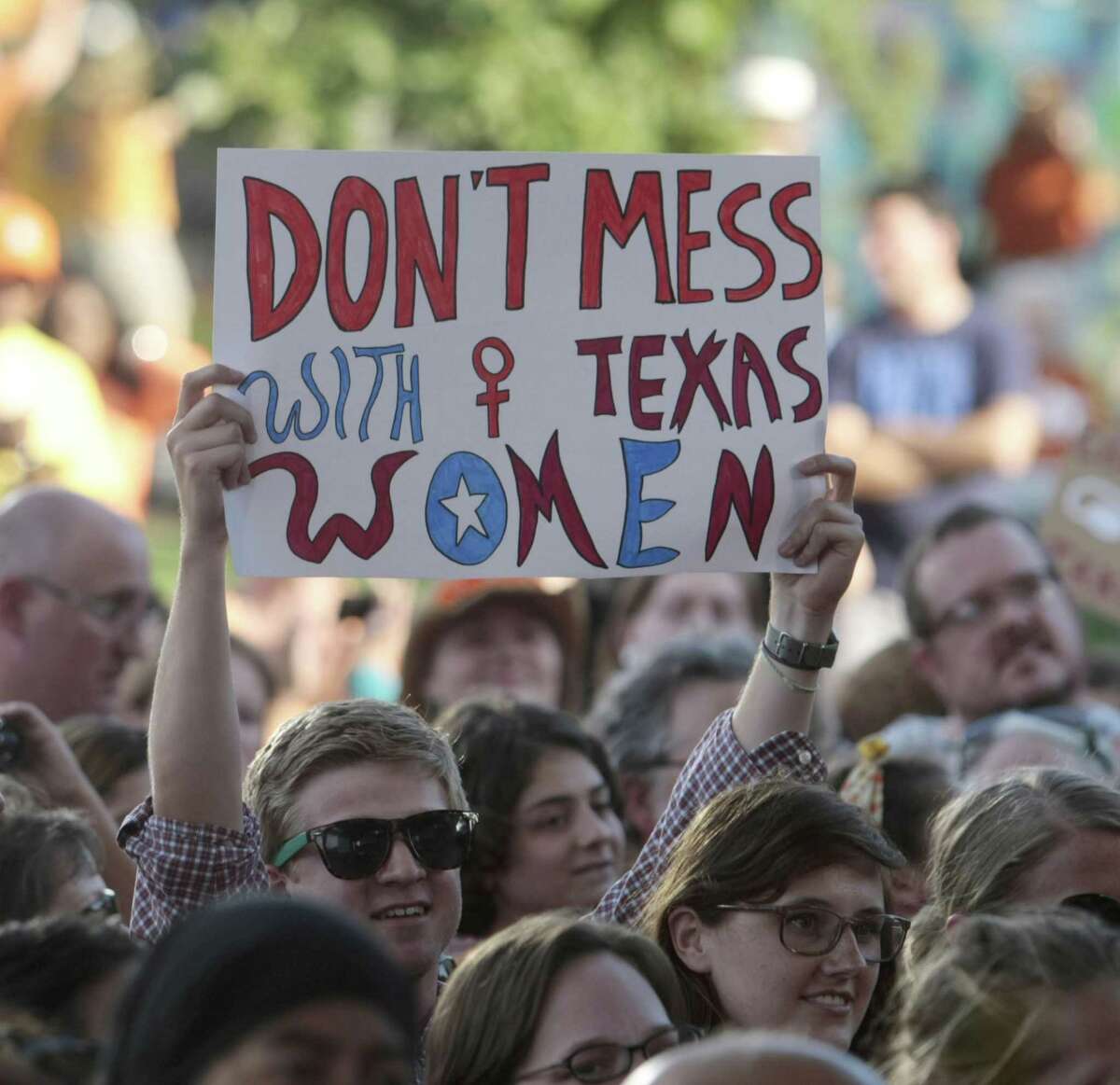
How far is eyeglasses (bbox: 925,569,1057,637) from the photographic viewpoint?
4.94m

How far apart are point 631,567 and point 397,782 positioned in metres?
0.53

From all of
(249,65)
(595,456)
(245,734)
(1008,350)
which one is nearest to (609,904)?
(595,456)

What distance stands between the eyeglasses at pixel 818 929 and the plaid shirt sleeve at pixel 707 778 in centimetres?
33

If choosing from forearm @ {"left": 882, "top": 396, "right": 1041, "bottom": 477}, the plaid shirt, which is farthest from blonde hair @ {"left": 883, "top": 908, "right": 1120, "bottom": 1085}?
forearm @ {"left": 882, "top": 396, "right": 1041, "bottom": 477}

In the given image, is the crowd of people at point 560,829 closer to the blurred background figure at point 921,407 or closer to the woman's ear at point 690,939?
the woman's ear at point 690,939

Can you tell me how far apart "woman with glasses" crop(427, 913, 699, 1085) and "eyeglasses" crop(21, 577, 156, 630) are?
6.36 feet

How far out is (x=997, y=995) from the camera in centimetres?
253

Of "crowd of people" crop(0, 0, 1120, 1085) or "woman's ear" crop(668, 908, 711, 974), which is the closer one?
"crowd of people" crop(0, 0, 1120, 1085)

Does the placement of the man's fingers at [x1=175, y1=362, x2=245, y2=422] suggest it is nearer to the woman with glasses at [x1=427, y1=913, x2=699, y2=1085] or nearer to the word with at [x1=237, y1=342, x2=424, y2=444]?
the word with at [x1=237, y1=342, x2=424, y2=444]

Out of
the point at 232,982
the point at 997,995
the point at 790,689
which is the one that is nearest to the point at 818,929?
the point at 790,689

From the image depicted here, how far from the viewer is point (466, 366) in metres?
3.50

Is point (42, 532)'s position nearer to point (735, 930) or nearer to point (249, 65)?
point (735, 930)

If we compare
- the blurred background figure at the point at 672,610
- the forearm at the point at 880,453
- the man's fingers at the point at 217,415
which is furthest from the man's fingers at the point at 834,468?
the forearm at the point at 880,453

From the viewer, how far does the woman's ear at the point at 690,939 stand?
3154 millimetres
